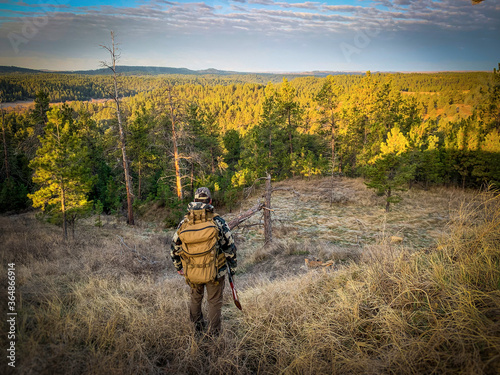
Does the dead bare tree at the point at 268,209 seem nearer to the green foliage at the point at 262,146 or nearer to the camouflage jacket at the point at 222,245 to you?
the green foliage at the point at 262,146

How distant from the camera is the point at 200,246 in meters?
3.08

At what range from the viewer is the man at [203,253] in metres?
3.08

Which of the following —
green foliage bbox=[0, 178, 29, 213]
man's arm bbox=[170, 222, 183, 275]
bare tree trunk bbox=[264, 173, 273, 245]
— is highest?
man's arm bbox=[170, 222, 183, 275]

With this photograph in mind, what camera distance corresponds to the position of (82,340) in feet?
9.81

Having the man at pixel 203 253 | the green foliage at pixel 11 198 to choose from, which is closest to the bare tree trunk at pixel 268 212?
the man at pixel 203 253

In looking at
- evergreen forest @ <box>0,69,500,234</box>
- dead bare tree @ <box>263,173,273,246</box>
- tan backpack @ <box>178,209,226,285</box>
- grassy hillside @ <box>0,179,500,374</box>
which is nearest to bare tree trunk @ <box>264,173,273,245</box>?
dead bare tree @ <box>263,173,273,246</box>

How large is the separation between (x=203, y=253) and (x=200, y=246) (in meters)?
0.10

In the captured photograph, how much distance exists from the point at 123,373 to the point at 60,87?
4556 inches

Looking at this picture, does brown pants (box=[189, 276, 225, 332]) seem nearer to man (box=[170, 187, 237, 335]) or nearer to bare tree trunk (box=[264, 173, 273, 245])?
man (box=[170, 187, 237, 335])

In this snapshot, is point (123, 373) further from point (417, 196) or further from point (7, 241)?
point (417, 196)

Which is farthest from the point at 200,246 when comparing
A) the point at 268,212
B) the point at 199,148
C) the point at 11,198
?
the point at 11,198

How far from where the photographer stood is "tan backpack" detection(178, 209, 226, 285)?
3.06 m

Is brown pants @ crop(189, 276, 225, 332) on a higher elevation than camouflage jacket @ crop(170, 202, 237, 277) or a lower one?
lower

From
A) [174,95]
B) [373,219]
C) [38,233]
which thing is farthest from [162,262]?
[373,219]
